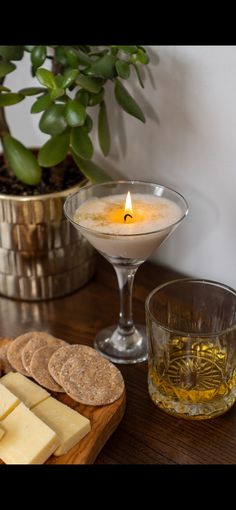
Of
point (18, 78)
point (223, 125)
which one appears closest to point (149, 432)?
point (223, 125)

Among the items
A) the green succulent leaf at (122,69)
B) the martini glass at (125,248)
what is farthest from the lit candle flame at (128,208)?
the green succulent leaf at (122,69)

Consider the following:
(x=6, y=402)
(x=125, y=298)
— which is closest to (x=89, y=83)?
(x=125, y=298)

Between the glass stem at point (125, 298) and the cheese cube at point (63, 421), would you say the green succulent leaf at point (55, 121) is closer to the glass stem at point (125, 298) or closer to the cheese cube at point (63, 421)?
the glass stem at point (125, 298)

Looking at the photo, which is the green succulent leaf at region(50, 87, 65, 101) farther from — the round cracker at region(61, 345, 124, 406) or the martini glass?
the round cracker at region(61, 345, 124, 406)

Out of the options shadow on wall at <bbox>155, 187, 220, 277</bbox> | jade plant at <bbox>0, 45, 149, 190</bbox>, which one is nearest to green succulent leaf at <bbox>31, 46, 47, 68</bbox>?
jade plant at <bbox>0, 45, 149, 190</bbox>

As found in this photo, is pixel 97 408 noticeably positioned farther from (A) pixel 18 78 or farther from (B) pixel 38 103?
(A) pixel 18 78
